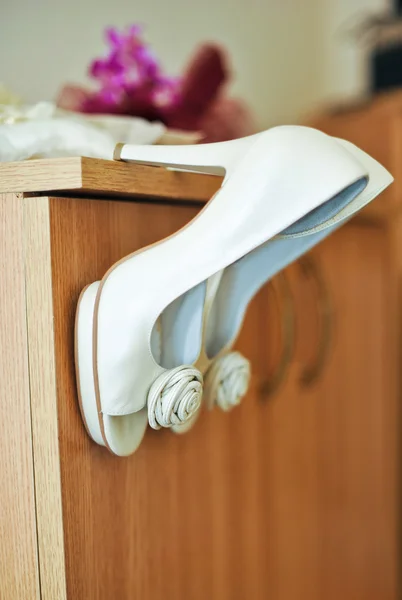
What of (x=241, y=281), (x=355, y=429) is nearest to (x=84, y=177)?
(x=241, y=281)

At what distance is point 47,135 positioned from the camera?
524 millimetres

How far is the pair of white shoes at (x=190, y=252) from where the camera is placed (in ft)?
1.48

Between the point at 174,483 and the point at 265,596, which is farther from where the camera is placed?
the point at 265,596

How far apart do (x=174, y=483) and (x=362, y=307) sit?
2.23ft

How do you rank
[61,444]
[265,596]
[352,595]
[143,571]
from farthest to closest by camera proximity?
1. [352,595]
2. [265,596]
3. [143,571]
4. [61,444]

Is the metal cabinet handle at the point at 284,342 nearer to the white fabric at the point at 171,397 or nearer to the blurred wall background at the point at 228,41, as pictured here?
the white fabric at the point at 171,397

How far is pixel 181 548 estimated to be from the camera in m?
0.67

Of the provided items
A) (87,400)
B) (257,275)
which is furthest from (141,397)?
(257,275)

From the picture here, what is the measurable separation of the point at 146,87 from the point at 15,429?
464mm

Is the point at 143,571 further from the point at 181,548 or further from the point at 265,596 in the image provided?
the point at 265,596

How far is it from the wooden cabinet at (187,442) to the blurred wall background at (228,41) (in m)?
0.46

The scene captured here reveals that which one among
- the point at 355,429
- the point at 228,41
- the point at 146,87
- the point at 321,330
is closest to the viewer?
the point at 146,87

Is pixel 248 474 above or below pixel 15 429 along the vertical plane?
below

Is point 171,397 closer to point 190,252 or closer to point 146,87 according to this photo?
point 190,252
